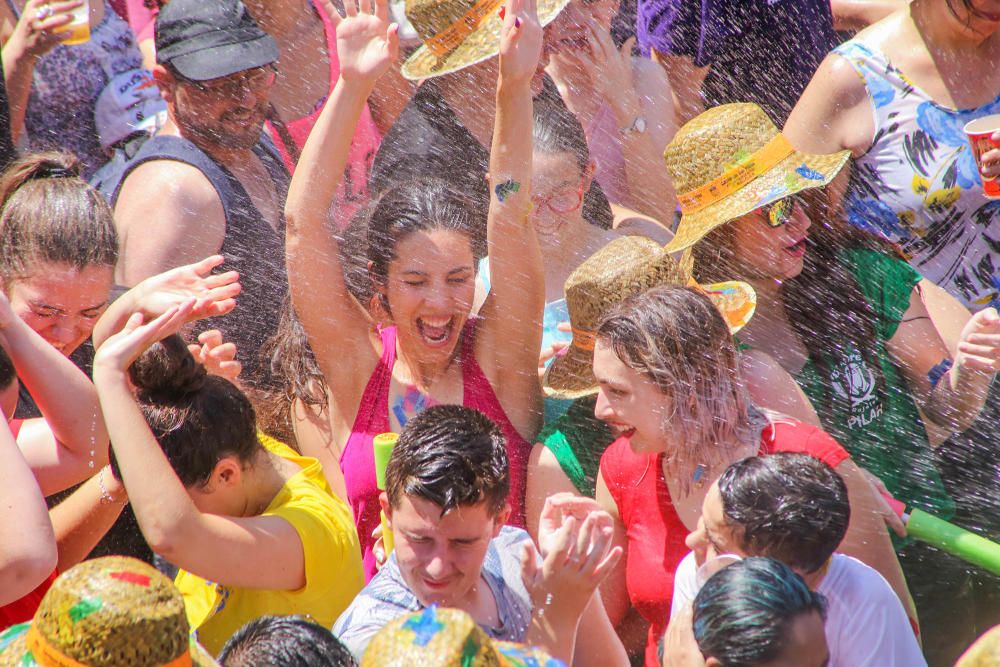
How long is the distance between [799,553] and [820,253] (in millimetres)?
1465

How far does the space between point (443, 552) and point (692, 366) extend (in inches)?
29.9

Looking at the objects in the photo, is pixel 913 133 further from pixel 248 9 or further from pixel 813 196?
pixel 248 9

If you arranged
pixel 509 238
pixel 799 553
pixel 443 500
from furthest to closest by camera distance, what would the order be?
pixel 509 238, pixel 443 500, pixel 799 553

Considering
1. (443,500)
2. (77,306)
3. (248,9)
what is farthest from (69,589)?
(248,9)

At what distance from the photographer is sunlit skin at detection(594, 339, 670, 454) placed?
2709mm

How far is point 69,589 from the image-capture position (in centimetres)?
155

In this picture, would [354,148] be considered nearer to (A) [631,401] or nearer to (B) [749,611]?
(A) [631,401]

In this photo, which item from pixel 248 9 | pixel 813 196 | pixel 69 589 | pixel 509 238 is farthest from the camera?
pixel 248 9

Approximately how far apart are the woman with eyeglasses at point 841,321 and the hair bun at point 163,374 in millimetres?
1442

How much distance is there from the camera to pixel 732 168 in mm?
3330

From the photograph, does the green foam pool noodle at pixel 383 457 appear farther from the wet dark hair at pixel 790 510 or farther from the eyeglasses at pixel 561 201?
the eyeglasses at pixel 561 201

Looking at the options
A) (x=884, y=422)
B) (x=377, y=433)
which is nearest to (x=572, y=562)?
(x=377, y=433)

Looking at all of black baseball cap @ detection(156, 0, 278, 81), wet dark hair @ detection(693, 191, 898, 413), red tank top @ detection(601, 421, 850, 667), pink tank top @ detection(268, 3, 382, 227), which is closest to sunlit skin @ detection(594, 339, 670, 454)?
red tank top @ detection(601, 421, 850, 667)

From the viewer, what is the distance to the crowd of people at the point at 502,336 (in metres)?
2.26
